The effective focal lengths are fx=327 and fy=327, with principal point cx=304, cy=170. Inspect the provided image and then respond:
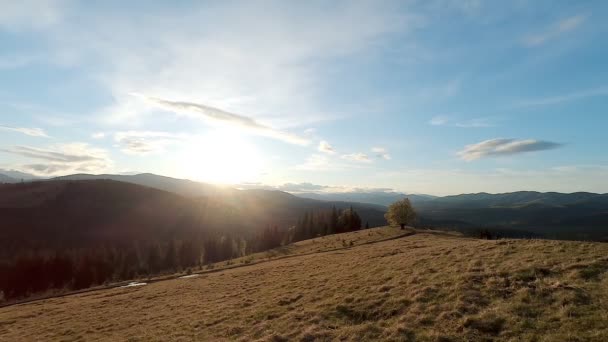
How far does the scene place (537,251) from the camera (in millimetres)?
24328

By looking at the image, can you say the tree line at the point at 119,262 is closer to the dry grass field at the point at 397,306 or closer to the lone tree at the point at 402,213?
the lone tree at the point at 402,213

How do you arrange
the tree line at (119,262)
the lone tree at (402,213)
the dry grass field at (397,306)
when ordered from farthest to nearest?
1. the tree line at (119,262)
2. the lone tree at (402,213)
3. the dry grass field at (397,306)

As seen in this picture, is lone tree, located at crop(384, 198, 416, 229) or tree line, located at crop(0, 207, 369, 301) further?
tree line, located at crop(0, 207, 369, 301)

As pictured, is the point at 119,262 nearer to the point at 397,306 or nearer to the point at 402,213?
the point at 402,213

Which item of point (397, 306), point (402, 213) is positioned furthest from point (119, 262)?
point (397, 306)

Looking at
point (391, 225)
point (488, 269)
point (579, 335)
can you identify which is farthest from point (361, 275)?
point (391, 225)

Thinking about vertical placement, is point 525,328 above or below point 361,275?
above

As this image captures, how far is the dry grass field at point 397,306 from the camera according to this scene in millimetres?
14320

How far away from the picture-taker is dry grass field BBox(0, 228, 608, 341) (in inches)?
564

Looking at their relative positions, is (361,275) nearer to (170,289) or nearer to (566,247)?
(566,247)

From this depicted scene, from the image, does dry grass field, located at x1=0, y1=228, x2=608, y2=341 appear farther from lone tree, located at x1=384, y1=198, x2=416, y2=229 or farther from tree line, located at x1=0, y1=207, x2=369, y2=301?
tree line, located at x1=0, y1=207, x2=369, y2=301

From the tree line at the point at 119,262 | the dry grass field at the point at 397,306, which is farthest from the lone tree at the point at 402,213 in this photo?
the tree line at the point at 119,262

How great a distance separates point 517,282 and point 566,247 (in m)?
9.70

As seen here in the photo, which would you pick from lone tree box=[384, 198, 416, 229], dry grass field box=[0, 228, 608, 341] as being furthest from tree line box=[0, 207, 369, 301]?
dry grass field box=[0, 228, 608, 341]
